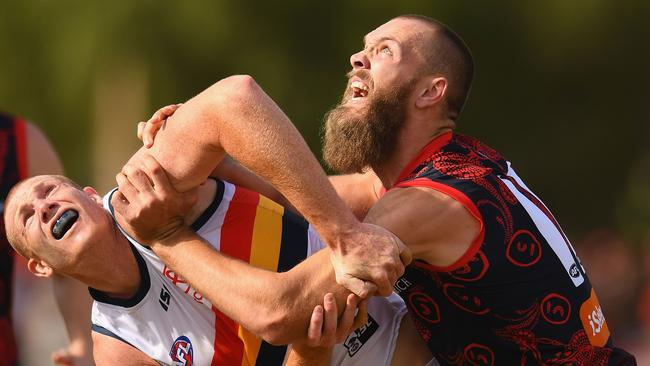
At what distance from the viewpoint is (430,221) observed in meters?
3.51

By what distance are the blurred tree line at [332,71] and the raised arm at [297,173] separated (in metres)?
5.75

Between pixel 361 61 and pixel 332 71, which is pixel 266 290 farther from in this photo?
pixel 332 71

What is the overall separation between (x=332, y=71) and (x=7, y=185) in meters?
4.44

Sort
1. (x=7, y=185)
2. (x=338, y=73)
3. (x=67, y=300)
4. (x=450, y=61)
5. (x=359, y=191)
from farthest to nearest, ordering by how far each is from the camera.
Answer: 1. (x=338, y=73)
2. (x=7, y=185)
3. (x=67, y=300)
4. (x=359, y=191)
5. (x=450, y=61)

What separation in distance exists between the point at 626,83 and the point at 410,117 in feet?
21.2

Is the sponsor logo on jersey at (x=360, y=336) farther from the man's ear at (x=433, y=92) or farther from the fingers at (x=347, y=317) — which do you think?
the man's ear at (x=433, y=92)

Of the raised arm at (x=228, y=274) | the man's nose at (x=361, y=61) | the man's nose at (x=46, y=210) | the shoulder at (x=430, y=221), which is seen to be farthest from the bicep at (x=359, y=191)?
the man's nose at (x=46, y=210)

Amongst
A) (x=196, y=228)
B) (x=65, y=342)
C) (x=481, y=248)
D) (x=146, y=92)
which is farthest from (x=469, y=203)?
(x=146, y=92)

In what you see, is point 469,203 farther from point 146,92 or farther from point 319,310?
point 146,92

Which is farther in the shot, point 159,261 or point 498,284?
point 159,261

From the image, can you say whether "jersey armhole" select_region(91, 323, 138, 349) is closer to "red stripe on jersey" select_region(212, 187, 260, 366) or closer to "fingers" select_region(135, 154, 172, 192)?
"red stripe on jersey" select_region(212, 187, 260, 366)

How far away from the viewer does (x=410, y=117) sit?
13.3 ft

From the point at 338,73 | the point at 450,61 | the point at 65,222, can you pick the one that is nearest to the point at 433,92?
the point at 450,61

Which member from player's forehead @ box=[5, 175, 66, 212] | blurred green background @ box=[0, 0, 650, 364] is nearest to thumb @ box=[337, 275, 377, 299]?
player's forehead @ box=[5, 175, 66, 212]
